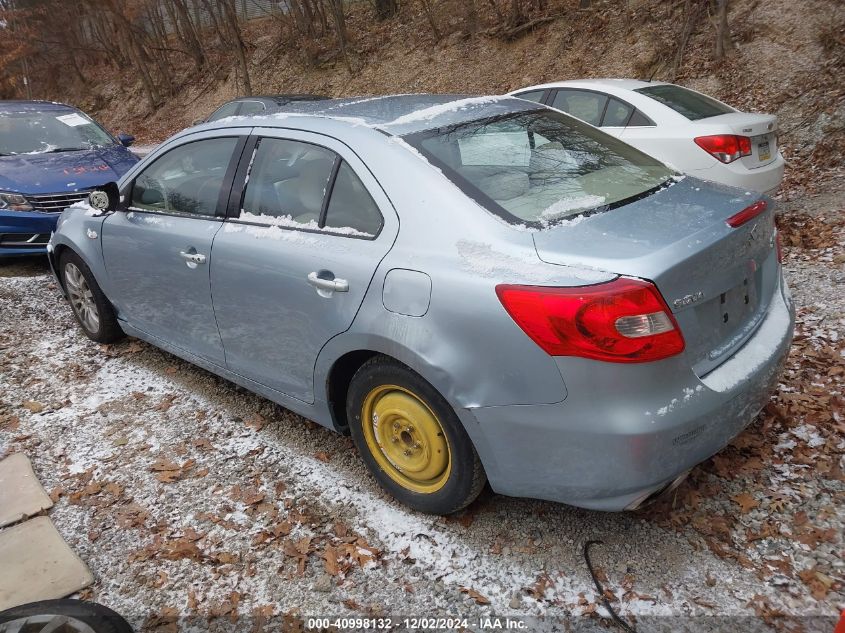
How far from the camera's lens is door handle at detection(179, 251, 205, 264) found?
3414mm

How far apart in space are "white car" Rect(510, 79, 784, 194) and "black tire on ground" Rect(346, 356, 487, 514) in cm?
364

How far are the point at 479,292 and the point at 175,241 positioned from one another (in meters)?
2.08

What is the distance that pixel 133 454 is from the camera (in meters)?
3.57

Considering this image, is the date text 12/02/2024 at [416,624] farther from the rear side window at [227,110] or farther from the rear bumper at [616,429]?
the rear side window at [227,110]

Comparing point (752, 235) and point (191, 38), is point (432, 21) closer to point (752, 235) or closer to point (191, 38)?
point (191, 38)

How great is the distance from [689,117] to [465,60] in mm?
9536

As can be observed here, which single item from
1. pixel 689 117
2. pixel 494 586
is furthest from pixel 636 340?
pixel 689 117

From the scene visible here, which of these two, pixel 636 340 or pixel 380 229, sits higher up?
pixel 380 229

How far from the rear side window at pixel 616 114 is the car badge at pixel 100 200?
4.86 m

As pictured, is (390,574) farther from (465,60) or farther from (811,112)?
(465,60)

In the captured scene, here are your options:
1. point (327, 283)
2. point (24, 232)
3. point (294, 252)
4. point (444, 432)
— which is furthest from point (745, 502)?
point (24, 232)

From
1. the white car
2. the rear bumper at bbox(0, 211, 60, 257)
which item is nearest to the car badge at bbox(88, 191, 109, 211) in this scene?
the rear bumper at bbox(0, 211, 60, 257)

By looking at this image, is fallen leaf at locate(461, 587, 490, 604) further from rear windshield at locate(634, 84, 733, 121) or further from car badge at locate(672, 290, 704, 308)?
rear windshield at locate(634, 84, 733, 121)

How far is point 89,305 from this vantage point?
4820 mm
